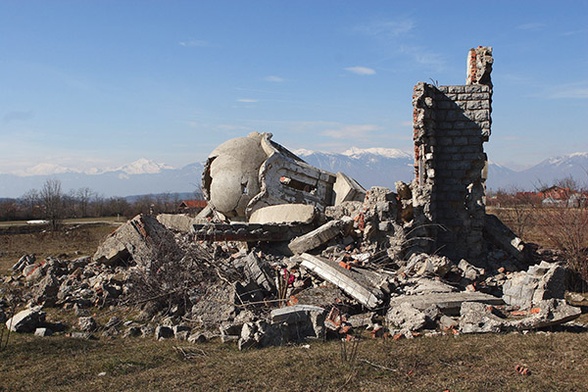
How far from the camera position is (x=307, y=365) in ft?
19.6

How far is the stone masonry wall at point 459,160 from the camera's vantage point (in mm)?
12039

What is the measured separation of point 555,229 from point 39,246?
58.3 ft

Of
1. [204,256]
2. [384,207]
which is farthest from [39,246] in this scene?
[384,207]

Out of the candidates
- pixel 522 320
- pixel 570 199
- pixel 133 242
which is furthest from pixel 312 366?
pixel 570 199

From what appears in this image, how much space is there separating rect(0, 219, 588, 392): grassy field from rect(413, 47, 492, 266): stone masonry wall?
517 cm

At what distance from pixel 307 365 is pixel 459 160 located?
7.64 m

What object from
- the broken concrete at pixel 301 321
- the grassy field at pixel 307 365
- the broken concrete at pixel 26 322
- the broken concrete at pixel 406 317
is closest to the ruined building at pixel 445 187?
the broken concrete at pixel 406 317

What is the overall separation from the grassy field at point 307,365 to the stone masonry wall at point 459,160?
5.17m

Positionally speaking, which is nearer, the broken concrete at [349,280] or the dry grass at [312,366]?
the dry grass at [312,366]

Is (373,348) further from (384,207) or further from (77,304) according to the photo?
(77,304)

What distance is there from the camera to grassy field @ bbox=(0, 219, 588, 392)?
215 inches

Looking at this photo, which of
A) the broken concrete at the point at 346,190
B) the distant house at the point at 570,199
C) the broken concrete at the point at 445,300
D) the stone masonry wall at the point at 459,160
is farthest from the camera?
the broken concrete at the point at 346,190

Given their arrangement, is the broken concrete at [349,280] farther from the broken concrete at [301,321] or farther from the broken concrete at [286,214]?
the broken concrete at [286,214]

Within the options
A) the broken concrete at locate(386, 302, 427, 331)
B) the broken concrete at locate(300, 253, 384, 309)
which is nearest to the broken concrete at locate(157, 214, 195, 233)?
the broken concrete at locate(300, 253, 384, 309)
